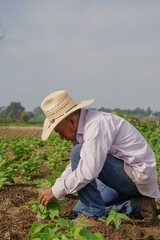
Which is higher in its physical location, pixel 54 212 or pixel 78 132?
pixel 78 132

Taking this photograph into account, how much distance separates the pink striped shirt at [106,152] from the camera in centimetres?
233

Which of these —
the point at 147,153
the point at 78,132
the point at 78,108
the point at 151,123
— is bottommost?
the point at 151,123

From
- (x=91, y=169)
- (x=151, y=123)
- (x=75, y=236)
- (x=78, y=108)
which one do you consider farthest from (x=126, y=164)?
(x=151, y=123)

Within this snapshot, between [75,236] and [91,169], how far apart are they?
2.15ft

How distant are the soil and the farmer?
0.23m

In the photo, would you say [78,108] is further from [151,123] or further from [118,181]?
[151,123]

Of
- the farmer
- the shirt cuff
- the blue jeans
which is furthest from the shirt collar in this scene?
the shirt cuff

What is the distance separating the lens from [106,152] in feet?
7.72

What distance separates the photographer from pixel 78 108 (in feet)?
8.14

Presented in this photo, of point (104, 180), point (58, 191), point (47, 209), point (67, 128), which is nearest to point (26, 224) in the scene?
point (47, 209)

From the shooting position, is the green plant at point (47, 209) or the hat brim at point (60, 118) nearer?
the hat brim at point (60, 118)

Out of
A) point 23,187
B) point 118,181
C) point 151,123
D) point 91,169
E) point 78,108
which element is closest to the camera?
point 91,169

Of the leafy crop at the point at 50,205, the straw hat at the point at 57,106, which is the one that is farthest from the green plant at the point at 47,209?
the straw hat at the point at 57,106

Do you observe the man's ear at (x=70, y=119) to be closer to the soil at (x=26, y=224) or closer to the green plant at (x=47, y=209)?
the green plant at (x=47, y=209)
